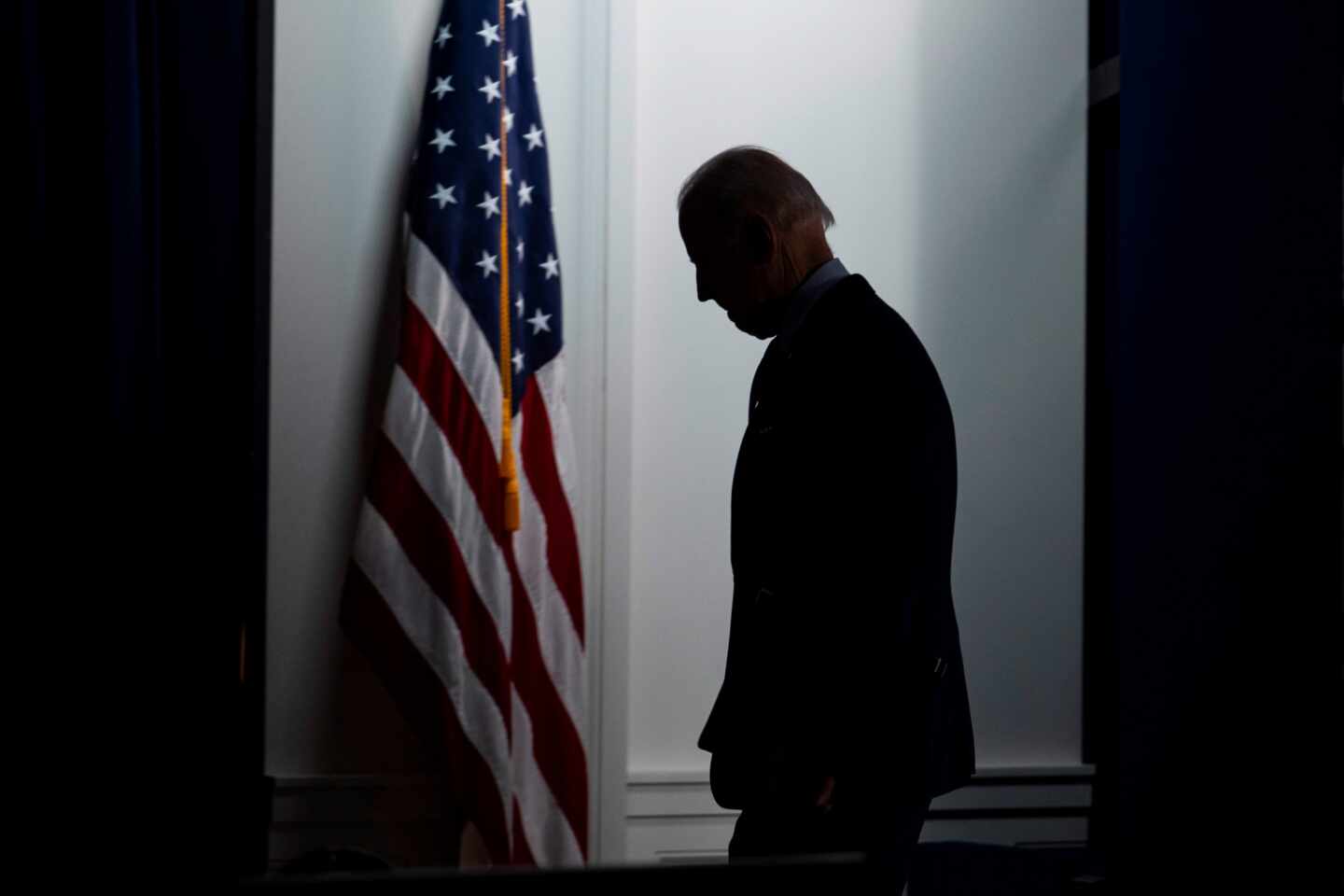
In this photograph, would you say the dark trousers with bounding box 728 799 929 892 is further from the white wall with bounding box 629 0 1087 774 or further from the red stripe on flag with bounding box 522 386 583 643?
the white wall with bounding box 629 0 1087 774

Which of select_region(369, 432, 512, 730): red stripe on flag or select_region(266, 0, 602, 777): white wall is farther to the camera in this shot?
select_region(266, 0, 602, 777): white wall

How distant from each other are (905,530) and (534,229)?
153 cm

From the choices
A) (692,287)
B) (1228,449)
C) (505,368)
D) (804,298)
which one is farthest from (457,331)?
(1228,449)

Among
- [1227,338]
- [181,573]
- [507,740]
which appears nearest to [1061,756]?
[1227,338]

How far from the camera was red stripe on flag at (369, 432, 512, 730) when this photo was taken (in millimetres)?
2605

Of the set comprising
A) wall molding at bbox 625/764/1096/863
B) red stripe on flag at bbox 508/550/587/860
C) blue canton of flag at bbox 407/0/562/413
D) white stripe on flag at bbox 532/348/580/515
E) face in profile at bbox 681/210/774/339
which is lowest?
wall molding at bbox 625/764/1096/863

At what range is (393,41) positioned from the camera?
2.79m

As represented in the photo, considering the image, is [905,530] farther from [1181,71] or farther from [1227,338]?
[1181,71]

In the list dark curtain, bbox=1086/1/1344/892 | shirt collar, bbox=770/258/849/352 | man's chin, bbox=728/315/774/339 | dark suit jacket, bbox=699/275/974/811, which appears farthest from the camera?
dark curtain, bbox=1086/1/1344/892

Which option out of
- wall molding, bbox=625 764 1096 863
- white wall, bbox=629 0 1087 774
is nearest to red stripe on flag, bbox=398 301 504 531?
white wall, bbox=629 0 1087 774

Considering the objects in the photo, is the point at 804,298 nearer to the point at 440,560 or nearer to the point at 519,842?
the point at 440,560

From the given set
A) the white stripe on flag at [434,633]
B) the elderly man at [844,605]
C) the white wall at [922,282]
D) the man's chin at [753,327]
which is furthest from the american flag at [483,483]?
the elderly man at [844,605]

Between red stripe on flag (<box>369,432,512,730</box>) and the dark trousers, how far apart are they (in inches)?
47.2

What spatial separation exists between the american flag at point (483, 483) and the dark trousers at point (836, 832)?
1197 millimetres
